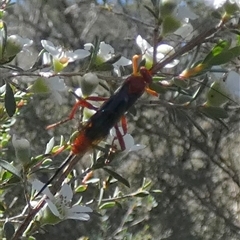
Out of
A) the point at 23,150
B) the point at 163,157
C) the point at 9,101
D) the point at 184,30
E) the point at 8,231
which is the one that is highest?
the point at 184,30

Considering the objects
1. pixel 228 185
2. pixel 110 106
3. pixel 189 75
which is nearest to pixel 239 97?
pixel 189 75

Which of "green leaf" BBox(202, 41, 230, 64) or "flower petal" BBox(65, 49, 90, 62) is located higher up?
"green leaf" BBox(202, 41, 230, 64)

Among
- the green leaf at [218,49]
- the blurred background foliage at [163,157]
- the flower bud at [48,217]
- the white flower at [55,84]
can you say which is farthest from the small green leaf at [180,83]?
the blurred background foliage at [163,157]

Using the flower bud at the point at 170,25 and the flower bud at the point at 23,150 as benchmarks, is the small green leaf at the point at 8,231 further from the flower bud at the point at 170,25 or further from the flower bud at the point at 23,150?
the flower bud at the point at 170,25

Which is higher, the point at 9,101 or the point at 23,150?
the point at 9,101

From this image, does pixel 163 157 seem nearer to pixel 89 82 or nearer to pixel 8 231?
pixel 8 231

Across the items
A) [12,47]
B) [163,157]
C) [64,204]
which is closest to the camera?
[12,47]

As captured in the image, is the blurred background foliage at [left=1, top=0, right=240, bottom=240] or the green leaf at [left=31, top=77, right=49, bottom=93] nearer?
the green leaf at [left=31, top=77, right=49, bottom=93]

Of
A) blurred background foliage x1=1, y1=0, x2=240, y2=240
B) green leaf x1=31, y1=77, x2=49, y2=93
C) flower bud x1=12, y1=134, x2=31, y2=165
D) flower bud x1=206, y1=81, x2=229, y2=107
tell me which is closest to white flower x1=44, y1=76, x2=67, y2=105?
green leaf x1=31, y1=77, x2=49, y2=93

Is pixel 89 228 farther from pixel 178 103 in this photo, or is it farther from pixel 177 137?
pixel 178 103

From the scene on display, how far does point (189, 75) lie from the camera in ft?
2.67

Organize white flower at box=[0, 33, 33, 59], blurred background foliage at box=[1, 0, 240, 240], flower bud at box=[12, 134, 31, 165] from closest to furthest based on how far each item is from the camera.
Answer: white flower at box=[0, 33, 33, 59] < flower bud at box=[12, 134, 31, 165] < blurred background foliage at box=[1, 0, 240, 240]

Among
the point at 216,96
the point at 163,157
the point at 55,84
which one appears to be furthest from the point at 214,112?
the point at 163,157

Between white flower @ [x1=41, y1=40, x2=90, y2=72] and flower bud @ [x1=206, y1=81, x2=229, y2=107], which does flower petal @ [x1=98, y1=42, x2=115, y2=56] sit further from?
flower bud @ [x1=206, y1=81, x2=229, y2=107]
